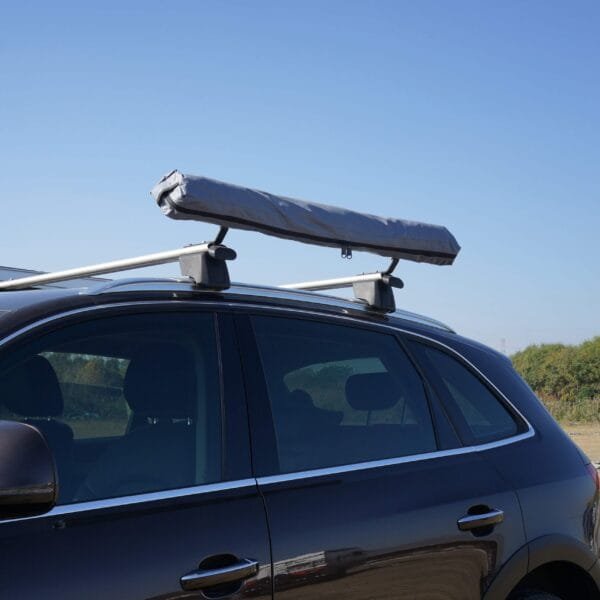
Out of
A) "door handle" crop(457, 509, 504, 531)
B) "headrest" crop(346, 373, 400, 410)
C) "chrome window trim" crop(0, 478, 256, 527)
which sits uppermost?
"headrest" crop(346, 373, 400, 410)

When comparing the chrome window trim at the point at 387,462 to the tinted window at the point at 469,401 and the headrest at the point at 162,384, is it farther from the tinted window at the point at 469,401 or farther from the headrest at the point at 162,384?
the headrest at the point at 162,384

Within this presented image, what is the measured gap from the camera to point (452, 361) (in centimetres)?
445

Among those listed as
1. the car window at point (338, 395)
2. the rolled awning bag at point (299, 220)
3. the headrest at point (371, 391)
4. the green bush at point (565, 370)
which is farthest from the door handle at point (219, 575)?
the green bush at point (565, 370)

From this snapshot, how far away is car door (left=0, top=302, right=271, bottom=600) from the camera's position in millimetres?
2768

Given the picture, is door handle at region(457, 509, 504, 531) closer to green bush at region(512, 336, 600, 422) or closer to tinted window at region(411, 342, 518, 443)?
tinted window at region(411, 342, 518, 443)

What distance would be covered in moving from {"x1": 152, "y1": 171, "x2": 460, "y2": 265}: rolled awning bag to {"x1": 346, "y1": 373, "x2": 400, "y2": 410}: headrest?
513mm

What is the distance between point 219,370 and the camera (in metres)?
3.44

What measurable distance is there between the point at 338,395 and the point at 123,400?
934 millimetres

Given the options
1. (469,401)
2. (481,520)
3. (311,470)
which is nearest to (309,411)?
(311,470)

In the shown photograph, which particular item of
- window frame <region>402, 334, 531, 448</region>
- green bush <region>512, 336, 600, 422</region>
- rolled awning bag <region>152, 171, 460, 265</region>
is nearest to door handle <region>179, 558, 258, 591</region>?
rolled awning bag <region>152, 171, 460, 265</region>

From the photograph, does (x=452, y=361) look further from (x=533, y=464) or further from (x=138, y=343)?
(x=138, y=343)

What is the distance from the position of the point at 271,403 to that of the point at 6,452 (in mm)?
1172

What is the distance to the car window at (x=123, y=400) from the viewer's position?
2.96 metres

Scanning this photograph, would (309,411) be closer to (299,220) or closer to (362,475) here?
(362,475)
